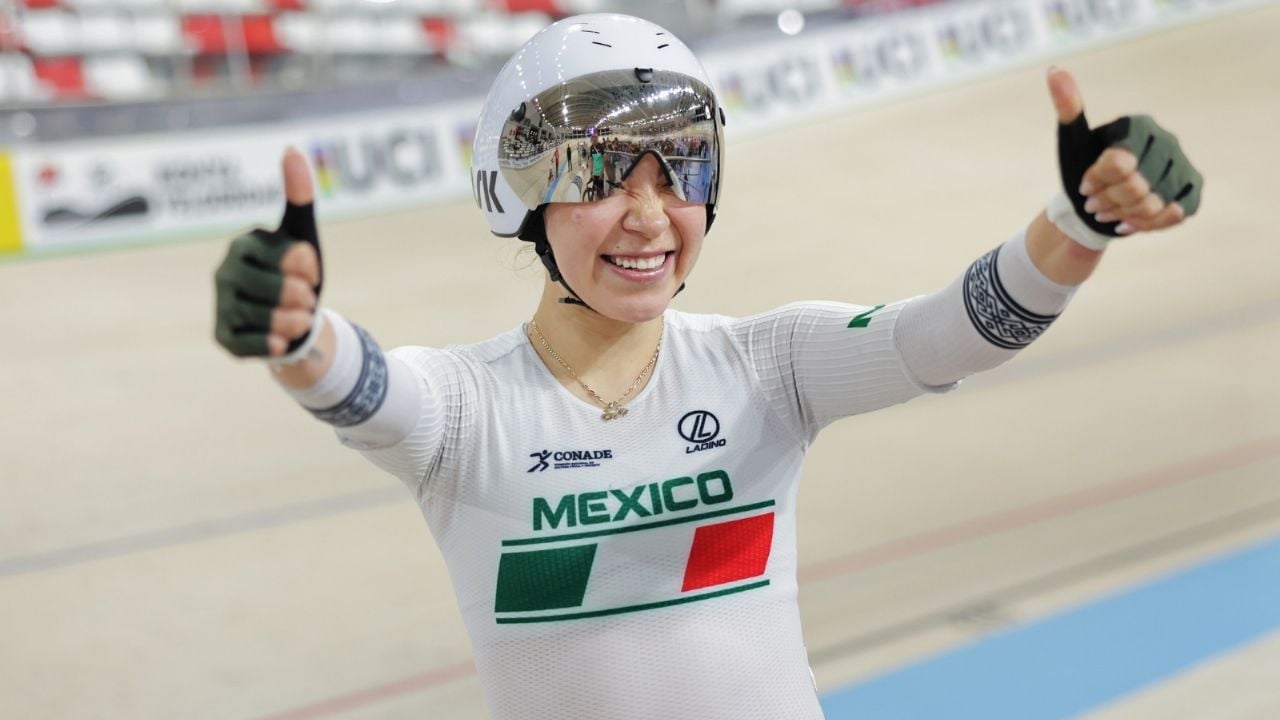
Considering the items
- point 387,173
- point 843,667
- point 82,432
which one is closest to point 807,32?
point 387,173

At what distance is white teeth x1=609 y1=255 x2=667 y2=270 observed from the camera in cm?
179

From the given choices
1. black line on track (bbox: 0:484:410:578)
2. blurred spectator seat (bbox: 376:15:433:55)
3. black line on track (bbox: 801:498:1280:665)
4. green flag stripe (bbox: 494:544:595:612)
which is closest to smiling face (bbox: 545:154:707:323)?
green flag stripe (bbox: 494:544:595:612)

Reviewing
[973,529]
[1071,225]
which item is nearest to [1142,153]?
[1071,225]

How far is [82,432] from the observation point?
576cm

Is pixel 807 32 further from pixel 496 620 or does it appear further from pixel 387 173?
pixel 496 620

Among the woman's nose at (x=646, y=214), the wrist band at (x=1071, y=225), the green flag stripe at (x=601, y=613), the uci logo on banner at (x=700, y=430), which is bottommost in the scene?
the green flag stripe at (x=601, y=613)

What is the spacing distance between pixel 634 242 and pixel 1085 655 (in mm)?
2935

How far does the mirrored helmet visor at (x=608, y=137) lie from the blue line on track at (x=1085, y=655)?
2326 millimetres

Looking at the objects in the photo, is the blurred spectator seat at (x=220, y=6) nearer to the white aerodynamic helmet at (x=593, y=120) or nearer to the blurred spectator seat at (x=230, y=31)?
the blurred spectator seat at (x=230, y=31)

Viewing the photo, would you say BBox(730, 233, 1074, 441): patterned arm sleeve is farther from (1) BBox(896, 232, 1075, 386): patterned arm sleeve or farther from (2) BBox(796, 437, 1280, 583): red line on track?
(2) BBox(796, 437, 1280, 583): red line on track

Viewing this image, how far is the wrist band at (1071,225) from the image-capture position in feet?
4.82

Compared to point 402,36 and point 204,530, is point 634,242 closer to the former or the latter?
point 204,530

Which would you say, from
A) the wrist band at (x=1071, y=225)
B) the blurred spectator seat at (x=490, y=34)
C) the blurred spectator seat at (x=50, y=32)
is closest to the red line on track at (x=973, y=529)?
the wrist band at (x=1071, y=225)

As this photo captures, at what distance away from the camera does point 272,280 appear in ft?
4.38
